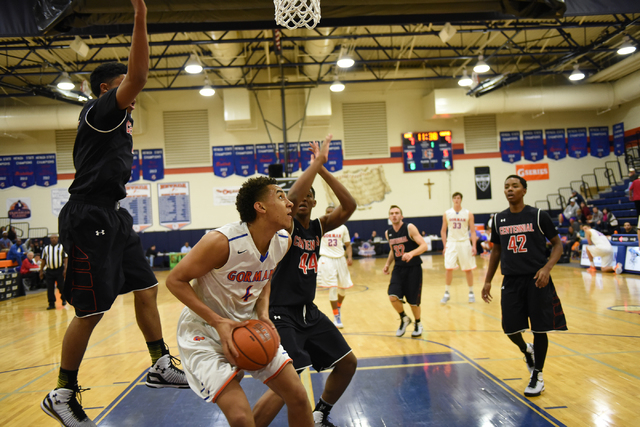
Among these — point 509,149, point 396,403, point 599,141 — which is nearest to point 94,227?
point 396,403

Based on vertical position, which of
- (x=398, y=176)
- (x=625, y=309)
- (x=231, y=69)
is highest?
(x=231, y=69)

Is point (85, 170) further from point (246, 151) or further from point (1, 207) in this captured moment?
point (1, 207)

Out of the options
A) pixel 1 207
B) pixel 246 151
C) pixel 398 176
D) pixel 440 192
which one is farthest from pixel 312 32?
pixel 1 207

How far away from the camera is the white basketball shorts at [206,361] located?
2.28 m

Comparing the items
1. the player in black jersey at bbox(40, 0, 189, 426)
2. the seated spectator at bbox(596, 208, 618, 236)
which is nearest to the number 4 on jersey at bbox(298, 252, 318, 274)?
the player in black jersey at bbox(40, 0, 189, 426)

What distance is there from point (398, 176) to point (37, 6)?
16.4 meters

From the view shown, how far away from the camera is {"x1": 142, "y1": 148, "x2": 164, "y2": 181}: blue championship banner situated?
63.5 ft

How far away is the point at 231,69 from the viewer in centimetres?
1689

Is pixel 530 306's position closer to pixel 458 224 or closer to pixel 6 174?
pixel 458 224

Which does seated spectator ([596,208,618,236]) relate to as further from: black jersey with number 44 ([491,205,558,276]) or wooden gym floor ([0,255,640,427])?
black jersey with number 44 ([491,205,558,276])

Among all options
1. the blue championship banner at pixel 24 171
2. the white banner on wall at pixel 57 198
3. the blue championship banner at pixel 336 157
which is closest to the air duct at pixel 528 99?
the blue championship banner at pixel 336 157

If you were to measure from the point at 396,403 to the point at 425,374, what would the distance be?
2.73 feet

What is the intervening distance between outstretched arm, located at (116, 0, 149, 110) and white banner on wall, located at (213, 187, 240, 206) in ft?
56.8

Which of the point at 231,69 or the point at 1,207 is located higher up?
the point at 231,69
